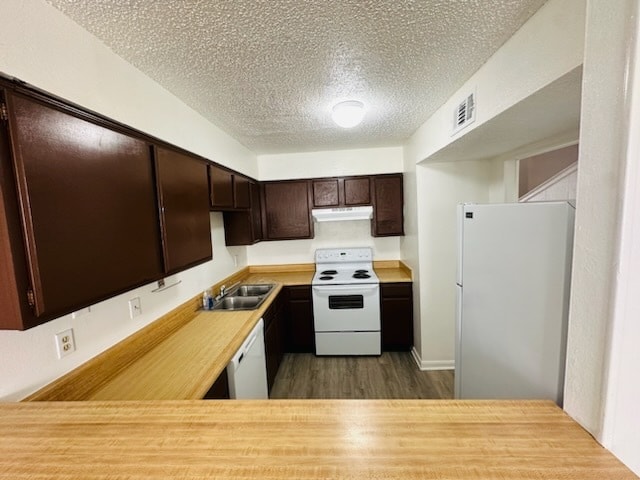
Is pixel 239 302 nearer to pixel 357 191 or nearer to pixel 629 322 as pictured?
pixel 357 191

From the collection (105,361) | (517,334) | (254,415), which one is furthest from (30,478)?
(517,334)

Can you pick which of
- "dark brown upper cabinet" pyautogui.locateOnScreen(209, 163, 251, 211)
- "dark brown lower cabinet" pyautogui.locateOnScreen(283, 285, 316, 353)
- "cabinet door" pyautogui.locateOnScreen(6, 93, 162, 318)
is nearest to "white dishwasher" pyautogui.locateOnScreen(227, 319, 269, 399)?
"cabinet door" pyautogui.locateOnScreen(6, 93, 162, 318)

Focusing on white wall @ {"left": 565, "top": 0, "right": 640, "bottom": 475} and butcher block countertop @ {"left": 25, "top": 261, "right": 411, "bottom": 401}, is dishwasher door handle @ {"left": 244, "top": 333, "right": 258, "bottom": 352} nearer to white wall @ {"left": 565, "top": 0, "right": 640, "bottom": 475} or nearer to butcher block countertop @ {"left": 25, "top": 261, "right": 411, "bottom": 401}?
butcher block countertop @ {"left": 25, "top": 261, "right": 411, "bottom": 401}

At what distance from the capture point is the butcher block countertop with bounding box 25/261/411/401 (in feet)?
3.85

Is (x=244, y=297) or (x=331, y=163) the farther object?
(x=331, y=163)

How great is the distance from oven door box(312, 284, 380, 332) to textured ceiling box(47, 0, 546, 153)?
1.86m

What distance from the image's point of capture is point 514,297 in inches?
53.7

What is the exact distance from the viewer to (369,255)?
3574 mm

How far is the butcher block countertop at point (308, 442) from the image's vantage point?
566 millimetres

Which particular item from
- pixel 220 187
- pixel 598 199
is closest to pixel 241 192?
pixel 220 187

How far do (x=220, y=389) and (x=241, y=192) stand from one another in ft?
5.90

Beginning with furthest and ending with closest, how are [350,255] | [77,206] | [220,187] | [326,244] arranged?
[326,244], [350,255], [220,187], [77,206]

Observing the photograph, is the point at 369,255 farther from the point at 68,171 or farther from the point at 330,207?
the point at 68,171

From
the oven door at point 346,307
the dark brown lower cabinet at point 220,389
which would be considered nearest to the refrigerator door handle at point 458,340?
the oven door at point 346,307
